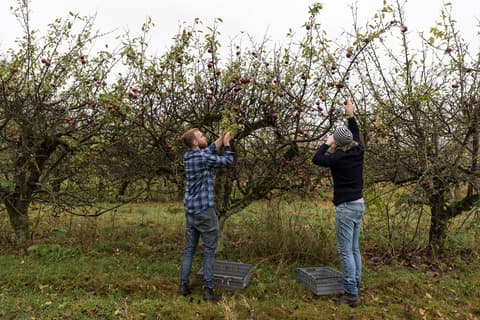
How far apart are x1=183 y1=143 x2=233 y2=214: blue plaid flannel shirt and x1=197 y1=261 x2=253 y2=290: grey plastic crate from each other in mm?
932

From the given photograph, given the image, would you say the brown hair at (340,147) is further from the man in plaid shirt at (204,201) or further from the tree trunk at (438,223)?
the tree trunk at (438,223)

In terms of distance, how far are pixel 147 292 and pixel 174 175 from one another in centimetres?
189

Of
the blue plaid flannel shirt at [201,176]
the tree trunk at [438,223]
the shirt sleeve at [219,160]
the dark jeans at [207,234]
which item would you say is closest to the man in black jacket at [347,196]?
the shirt sleeve at [219,160]

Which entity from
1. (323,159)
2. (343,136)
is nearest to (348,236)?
(323,159)

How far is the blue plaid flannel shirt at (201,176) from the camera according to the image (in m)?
4.12

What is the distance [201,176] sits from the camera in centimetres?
420

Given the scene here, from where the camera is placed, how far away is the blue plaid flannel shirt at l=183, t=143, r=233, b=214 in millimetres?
4125

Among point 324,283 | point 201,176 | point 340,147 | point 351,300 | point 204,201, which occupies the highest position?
point 340,147

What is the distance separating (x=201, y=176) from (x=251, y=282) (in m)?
1.59

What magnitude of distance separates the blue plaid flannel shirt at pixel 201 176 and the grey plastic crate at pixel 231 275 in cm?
93

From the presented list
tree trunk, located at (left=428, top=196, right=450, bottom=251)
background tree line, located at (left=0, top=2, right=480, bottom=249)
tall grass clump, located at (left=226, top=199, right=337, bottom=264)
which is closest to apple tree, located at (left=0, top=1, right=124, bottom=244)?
background tree line, located at (left=0, top=2, right=480, bottom=249)

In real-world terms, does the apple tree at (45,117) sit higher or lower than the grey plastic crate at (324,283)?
higher

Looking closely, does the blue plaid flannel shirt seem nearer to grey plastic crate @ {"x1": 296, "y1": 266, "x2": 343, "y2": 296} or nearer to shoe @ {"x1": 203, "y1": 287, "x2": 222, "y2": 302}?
shoe @ {"x1": 203, "y1": 287, "x2": 222, "y2": 302}

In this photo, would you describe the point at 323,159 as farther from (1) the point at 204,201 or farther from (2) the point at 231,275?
(2) the point at 231,275
